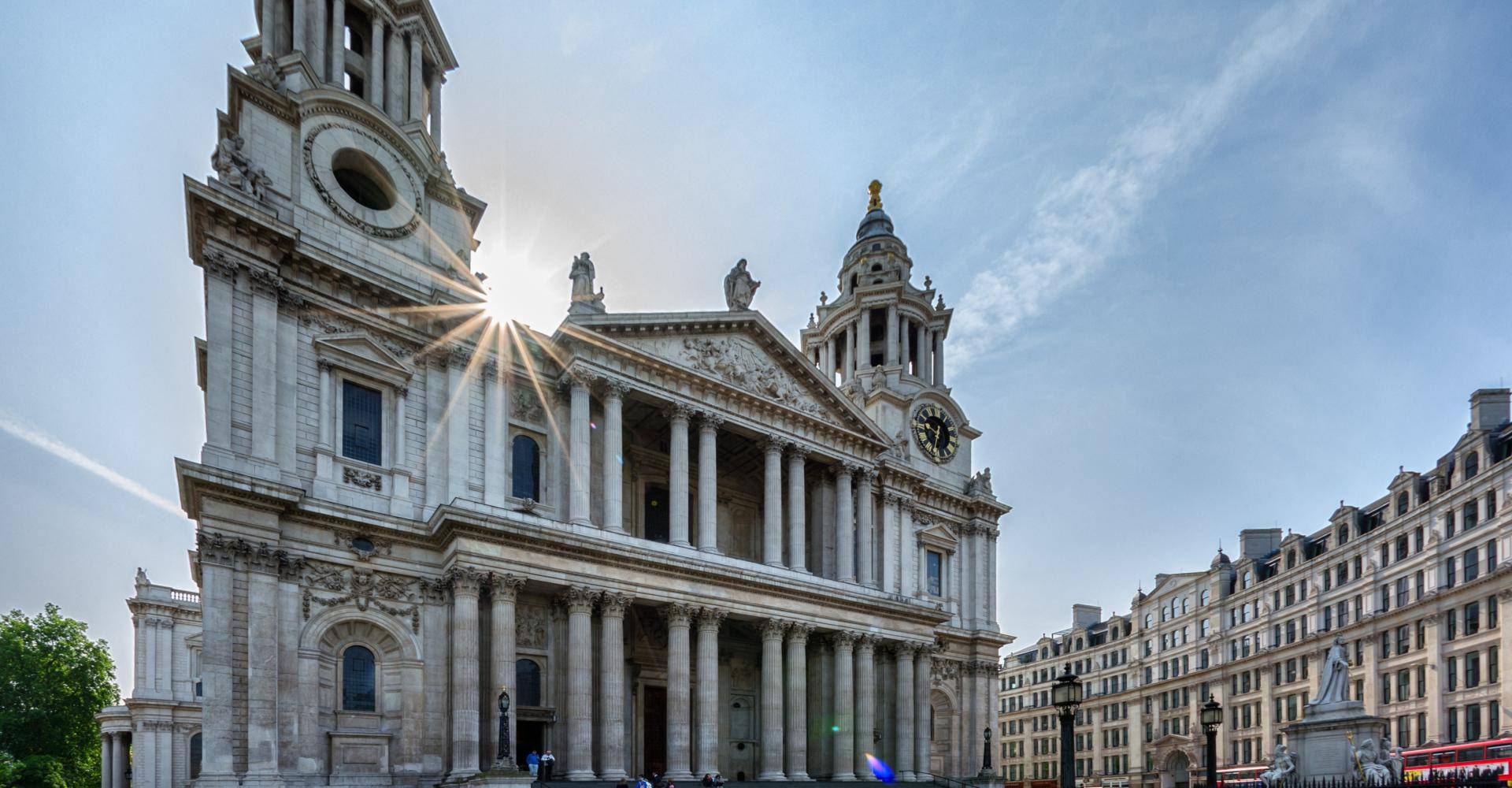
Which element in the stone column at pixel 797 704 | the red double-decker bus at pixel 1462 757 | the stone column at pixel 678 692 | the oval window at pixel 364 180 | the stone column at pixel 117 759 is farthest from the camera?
the stone column at pixel 117 759

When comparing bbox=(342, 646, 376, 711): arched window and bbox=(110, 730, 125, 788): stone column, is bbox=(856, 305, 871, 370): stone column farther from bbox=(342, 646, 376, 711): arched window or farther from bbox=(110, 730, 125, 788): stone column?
bbox=(110, 730, 125, 788): stone column

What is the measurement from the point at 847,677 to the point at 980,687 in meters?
13.6

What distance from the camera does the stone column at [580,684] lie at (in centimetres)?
2944

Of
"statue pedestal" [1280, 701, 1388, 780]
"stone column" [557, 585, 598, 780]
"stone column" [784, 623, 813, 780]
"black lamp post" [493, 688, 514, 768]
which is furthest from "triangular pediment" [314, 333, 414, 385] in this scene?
"statue pedestal" [1280, 701, 1388, 780]

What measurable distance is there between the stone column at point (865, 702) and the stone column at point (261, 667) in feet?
Result: 70.7

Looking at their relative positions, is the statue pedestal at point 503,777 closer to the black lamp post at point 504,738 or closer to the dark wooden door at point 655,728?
the black lamp post at point 504,738

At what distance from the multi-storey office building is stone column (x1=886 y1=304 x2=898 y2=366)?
19.8m

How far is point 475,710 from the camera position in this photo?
92.4 feet

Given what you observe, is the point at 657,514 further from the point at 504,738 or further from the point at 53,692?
the point at 53,692

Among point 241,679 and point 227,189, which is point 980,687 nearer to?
point 241,679

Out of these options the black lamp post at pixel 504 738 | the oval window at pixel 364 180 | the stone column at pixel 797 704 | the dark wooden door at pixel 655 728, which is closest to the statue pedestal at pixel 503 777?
the black lamp post at pixel 504 738

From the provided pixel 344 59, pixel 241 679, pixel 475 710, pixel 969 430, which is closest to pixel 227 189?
pixel 344 59

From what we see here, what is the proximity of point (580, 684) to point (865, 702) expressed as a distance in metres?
13.5

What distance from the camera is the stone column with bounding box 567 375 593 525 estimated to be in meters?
32.8
